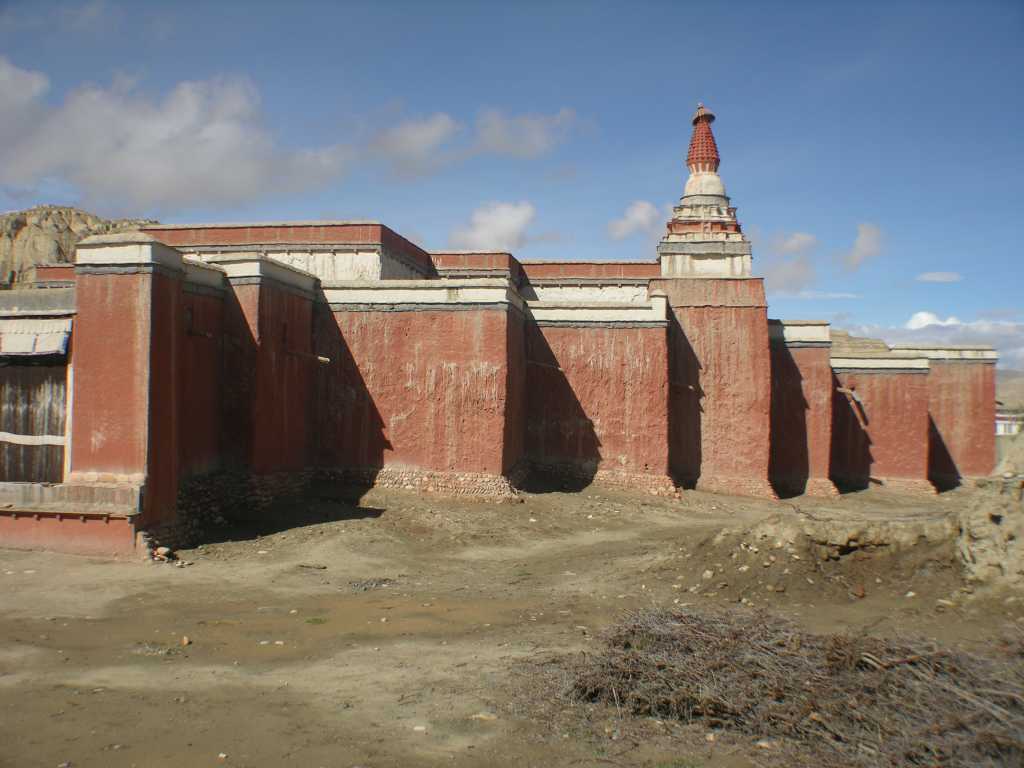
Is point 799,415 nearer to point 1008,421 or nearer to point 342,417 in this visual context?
point 342,417

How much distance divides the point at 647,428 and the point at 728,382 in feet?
8.97

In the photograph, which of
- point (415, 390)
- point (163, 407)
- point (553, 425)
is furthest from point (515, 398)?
point (163, 407)

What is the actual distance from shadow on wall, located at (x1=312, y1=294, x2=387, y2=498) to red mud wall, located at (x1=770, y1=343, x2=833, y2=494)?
11.0 metres

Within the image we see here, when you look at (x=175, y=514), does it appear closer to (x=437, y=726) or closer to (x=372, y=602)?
(x=372, y=602)

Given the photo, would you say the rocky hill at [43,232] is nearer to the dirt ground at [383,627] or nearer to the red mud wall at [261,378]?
the red mud wall at [261,378]

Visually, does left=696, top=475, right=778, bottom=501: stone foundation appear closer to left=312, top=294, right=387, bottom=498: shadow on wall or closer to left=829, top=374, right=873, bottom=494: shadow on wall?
left=829, top=374, right=873, bottom=494: shadow on wall

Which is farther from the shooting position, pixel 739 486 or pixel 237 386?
pixel 739 486

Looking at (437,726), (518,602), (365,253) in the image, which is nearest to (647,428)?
(365,253)

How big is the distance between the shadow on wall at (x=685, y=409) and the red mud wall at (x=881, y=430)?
5675 millimetres

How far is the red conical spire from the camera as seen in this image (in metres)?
35.0

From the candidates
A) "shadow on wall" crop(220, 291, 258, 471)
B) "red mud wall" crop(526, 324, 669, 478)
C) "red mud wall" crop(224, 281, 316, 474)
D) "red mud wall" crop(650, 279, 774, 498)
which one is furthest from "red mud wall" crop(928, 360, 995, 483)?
"shadow on wall" crop(220, 291, 258, 471)

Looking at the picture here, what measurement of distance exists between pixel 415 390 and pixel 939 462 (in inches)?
714

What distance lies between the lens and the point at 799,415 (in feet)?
72.7

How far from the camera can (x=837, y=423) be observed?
24.0 metres
